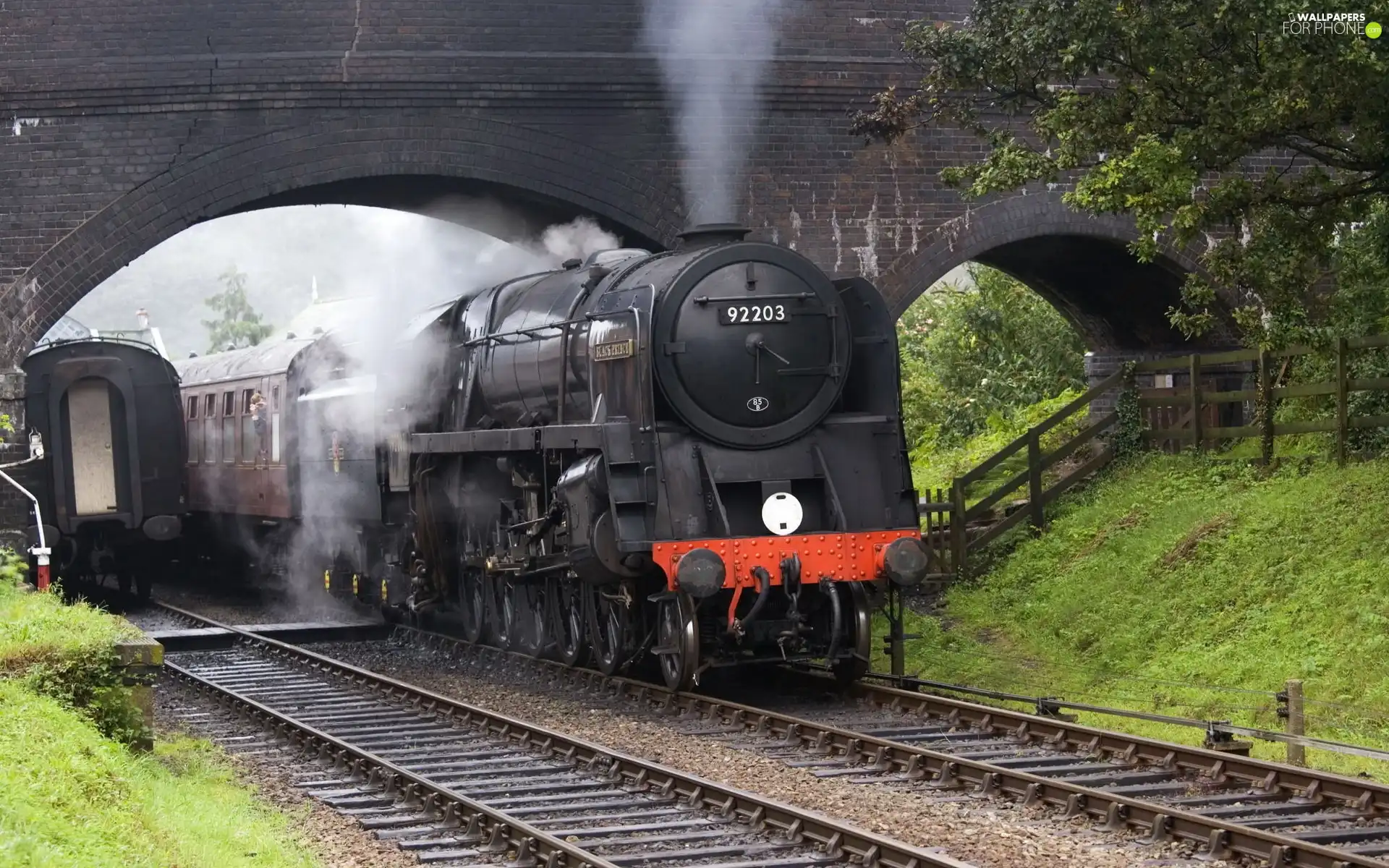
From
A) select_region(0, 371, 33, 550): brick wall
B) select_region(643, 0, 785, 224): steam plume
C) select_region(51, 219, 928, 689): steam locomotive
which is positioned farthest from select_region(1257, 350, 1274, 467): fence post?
select_region(0, 371, 33, 550): brick wall

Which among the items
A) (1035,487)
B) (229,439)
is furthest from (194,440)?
(1035,487)

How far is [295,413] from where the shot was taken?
2052 cm

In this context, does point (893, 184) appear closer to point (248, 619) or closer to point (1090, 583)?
point (1090, 583)

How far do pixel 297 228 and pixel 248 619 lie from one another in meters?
138

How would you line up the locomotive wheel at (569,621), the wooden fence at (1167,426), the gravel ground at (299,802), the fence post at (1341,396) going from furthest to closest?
the wooden fence at (1167,426), the fence post at (1341,396), the locomotive wheel at (569,621), the gravel ground at (299,802)

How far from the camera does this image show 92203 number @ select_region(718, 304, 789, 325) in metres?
12.5

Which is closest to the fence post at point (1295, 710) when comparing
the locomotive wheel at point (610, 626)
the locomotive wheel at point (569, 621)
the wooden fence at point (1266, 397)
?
the wooden fence at point (1266, 397)

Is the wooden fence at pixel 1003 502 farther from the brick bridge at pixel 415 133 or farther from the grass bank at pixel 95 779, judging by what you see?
the grass bank at pixel 95 779

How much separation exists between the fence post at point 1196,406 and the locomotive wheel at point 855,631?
22.7 ft

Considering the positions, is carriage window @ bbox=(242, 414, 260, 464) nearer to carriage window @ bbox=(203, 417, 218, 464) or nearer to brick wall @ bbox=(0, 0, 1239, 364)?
carriage window @ bbox=(203, 417, 218, 464)

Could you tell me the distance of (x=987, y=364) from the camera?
1272 inches

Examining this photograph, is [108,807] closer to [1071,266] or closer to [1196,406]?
[1196,406]

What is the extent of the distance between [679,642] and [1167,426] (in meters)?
9.56

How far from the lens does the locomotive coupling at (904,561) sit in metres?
12.2
